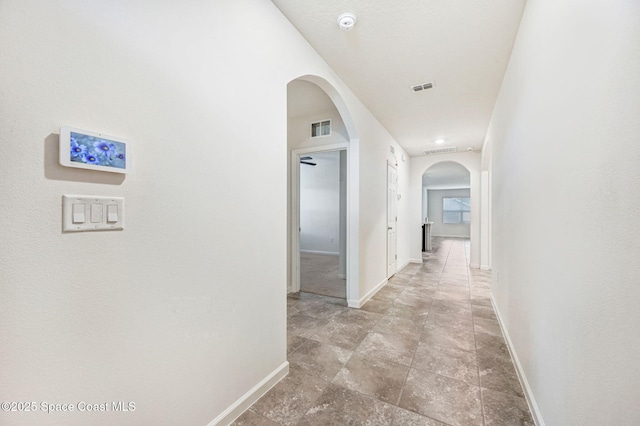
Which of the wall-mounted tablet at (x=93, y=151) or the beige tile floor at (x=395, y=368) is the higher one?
the wall-mounted tablet at (x=93, y=151)

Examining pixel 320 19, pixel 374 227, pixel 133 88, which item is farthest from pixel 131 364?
pixel 374 227

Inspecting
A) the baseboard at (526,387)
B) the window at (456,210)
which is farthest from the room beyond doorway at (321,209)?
the window at (456,210)

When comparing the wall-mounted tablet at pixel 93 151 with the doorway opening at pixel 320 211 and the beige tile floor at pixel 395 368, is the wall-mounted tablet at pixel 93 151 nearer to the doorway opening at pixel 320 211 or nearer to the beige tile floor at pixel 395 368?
the beige tile floor at pixel 395 368

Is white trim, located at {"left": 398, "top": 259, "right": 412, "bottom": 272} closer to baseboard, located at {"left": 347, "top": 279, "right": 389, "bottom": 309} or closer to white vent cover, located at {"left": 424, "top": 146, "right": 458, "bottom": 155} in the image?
baseboard, located at {"left": 347, "top": 279, "right": 389, "bottom": 309}

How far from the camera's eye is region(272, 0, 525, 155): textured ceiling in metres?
1.79

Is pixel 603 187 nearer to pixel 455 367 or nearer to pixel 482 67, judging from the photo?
pixel 455 367

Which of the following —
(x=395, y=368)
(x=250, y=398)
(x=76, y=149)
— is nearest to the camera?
(x=76, y=149)

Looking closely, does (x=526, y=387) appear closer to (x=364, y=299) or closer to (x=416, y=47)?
(x=364, y=299)

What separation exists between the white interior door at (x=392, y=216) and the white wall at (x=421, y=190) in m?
1.56

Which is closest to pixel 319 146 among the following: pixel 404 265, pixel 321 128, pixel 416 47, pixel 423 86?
pixel 321 128

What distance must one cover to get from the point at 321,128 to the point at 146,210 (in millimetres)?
2994

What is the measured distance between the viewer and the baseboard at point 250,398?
1426 millimetres

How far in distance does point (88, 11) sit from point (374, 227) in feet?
11.3

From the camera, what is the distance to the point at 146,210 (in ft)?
3.51
